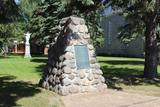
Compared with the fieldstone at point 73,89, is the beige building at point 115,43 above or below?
above

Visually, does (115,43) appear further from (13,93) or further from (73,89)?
(13,93)

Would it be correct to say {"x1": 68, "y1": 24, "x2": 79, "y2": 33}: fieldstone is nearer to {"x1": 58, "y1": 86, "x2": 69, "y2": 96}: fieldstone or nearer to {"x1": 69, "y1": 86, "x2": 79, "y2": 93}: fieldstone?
{"x1": 69, "y1": 86, "x2": 79, "y2": 93}: fieldstone

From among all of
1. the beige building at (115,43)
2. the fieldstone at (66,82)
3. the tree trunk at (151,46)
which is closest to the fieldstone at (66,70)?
the fieldstone at (66,82)

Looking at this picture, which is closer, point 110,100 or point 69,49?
point 110,100

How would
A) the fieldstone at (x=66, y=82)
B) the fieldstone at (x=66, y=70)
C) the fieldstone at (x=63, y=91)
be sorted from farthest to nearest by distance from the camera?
the fieldstone at (x=66, y=70) → the fieldstone at (x=66, y=82) → the fieldstone at (x=63, y=91)

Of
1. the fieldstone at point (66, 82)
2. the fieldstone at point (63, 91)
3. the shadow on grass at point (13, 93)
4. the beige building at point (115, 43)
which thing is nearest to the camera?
the shadow on grass at point (13, 93)

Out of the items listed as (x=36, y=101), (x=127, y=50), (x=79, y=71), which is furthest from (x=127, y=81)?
(x=127, y=50)

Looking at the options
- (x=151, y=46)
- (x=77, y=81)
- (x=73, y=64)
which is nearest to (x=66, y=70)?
(x=73, y=64)

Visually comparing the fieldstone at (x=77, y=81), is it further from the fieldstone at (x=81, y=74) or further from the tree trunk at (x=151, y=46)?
the tree trunk at (x=151, y=46)

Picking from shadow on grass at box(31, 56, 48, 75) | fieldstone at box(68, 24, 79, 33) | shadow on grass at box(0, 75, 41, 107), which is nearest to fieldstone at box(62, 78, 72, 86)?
shadow on grass at box(0, 75, 41, 107)

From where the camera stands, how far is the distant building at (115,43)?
201ft

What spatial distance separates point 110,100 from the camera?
13453mm

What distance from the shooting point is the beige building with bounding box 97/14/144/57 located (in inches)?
2410

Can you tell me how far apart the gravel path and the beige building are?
46.0m
